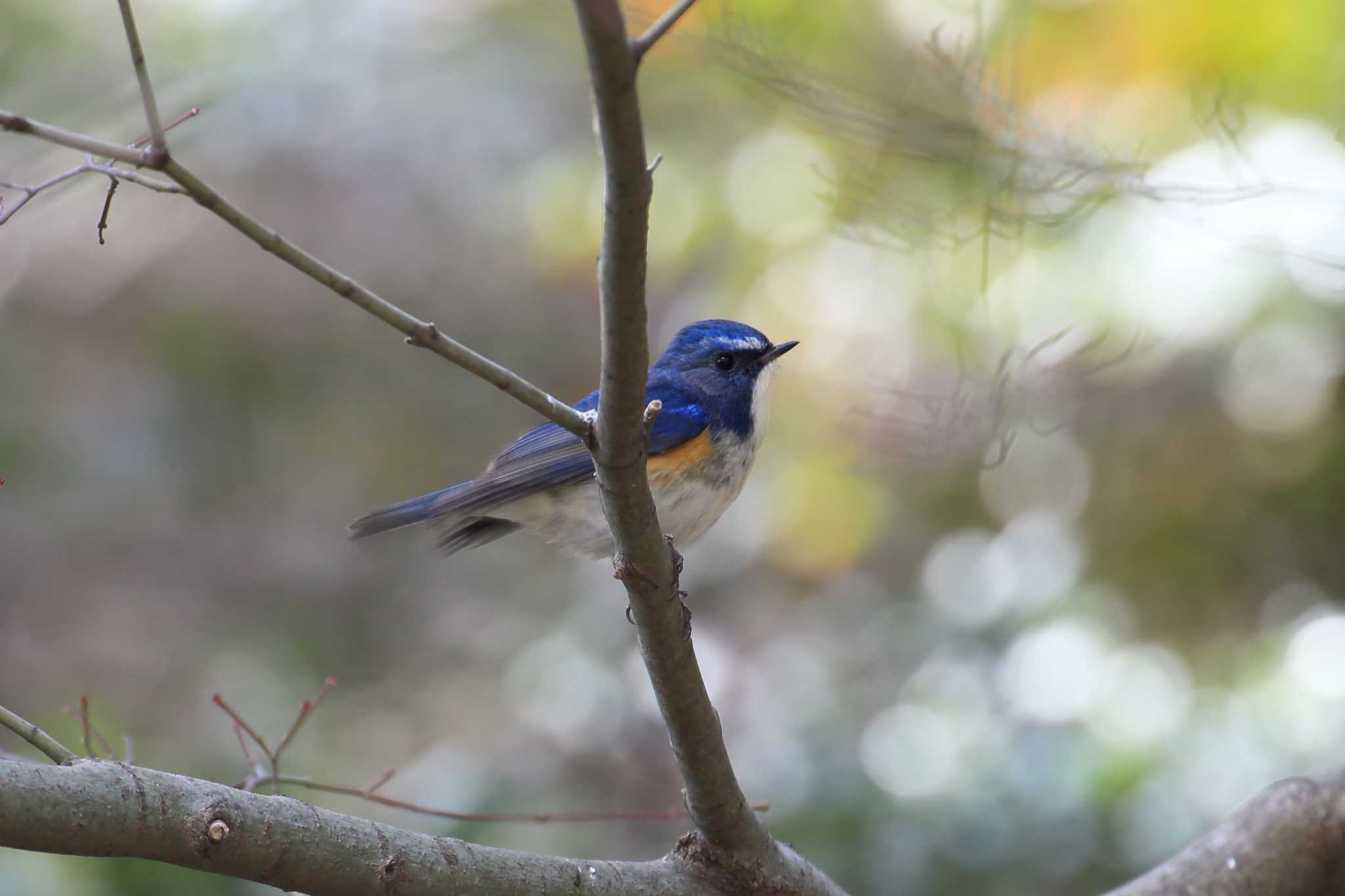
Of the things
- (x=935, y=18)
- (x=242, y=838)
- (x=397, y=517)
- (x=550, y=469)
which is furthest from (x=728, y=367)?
(x=242, y=838)

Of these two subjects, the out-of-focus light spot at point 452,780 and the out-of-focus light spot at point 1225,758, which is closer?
the out-of-focus light spot at point 1225,758

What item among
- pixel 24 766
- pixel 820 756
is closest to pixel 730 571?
pixel 820 756

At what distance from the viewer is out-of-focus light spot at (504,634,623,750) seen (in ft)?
16.5

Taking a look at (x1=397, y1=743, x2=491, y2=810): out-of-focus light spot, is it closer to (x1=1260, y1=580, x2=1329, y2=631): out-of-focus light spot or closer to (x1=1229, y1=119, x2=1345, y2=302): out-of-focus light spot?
(x1=1260, y1=580, x2=1329, y2=631): out-of-focus light spot

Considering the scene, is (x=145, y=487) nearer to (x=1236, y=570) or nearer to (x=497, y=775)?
(x=497, y=775)

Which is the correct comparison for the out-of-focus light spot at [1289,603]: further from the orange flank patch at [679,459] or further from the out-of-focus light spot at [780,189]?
the orange flank patch at [679,459]

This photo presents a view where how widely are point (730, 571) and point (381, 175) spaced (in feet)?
12.8

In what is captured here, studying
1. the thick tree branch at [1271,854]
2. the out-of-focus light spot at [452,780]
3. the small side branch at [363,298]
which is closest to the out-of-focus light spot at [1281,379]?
the thick tree branch at [1271,854]

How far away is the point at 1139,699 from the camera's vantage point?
4.02m

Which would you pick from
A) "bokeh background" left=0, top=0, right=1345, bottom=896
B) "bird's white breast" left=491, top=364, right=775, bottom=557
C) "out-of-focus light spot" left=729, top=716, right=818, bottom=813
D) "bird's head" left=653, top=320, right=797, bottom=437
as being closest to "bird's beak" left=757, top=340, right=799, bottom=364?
"bird's head" left=653, top=320, right=797, bottom=437

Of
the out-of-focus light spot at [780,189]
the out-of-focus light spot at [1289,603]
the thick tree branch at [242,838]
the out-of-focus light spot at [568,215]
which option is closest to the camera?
the thick tree branch at [242,838]

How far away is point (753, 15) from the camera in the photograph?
12.9 feet

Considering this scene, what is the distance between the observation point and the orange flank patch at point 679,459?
3.33 m

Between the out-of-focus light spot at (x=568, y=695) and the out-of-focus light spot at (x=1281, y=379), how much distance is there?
267 cm
